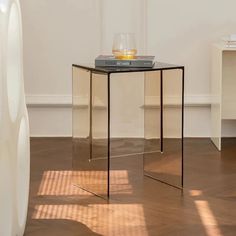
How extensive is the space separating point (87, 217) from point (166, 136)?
89 cm

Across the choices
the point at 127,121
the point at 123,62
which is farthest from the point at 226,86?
the point at 123,62

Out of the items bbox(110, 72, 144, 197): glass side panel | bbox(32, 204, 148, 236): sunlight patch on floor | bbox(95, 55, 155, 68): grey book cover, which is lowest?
bbox(32, 204, 148, 236): sunlight patch on floor

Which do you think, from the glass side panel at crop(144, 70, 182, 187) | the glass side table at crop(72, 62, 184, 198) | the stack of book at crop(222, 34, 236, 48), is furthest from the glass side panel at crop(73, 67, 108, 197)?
the stack of book at crop(222, 34, 236, 48)

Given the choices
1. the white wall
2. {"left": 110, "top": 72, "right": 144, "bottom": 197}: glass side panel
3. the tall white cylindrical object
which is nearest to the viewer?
the tall white cylindrical object

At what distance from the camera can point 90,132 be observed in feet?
10.7

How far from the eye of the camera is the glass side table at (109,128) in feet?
10.3

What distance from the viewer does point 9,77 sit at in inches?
86.7

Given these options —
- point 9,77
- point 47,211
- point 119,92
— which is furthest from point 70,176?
point 9,77

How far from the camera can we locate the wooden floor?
2631 millimetres

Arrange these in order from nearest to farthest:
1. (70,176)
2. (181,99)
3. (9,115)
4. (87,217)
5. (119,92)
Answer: (9,115), (87,217), (181,99), (70,176), (119,92)

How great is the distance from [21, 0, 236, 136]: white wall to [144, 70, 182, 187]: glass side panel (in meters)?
1.11

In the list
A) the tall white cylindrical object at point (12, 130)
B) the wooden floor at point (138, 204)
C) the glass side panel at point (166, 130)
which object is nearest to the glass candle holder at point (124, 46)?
the glass side panel at point (166, 130)

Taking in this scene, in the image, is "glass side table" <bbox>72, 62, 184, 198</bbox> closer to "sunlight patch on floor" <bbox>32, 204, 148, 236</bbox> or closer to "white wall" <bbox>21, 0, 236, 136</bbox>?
"sunlight patch on floor" <bbox>32, 204, 148, 236</bbox>

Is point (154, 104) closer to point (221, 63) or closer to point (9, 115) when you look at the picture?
point (221, 63)
